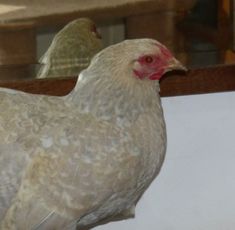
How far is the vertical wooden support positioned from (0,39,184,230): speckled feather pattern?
0.27 m

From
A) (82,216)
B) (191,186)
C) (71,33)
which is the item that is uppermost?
(71,33)

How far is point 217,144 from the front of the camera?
1.25 metres

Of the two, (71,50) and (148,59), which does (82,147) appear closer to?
(148,59)

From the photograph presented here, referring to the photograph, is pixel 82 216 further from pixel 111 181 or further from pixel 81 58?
pixel 81 58

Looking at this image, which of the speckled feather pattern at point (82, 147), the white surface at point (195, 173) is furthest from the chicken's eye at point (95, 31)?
the speckled feather pattern at point (82, 147)

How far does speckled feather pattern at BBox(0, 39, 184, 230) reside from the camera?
802 millimetres

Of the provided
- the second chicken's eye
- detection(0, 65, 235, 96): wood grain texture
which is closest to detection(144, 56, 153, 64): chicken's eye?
the second chicken's eye

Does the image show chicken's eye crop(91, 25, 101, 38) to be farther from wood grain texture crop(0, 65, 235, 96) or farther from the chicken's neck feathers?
the chicken's neck feathers

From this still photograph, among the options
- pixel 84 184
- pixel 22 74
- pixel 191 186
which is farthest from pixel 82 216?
pixel 191 186

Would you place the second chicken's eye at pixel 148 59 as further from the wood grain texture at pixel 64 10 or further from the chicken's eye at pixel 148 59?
the wood grain texture at pixel 64 10

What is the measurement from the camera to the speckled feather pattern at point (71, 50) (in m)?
1.11

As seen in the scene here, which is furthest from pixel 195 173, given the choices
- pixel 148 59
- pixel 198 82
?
pixel 148 59

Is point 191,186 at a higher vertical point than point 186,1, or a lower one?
lower

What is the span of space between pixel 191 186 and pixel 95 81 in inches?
19.7
